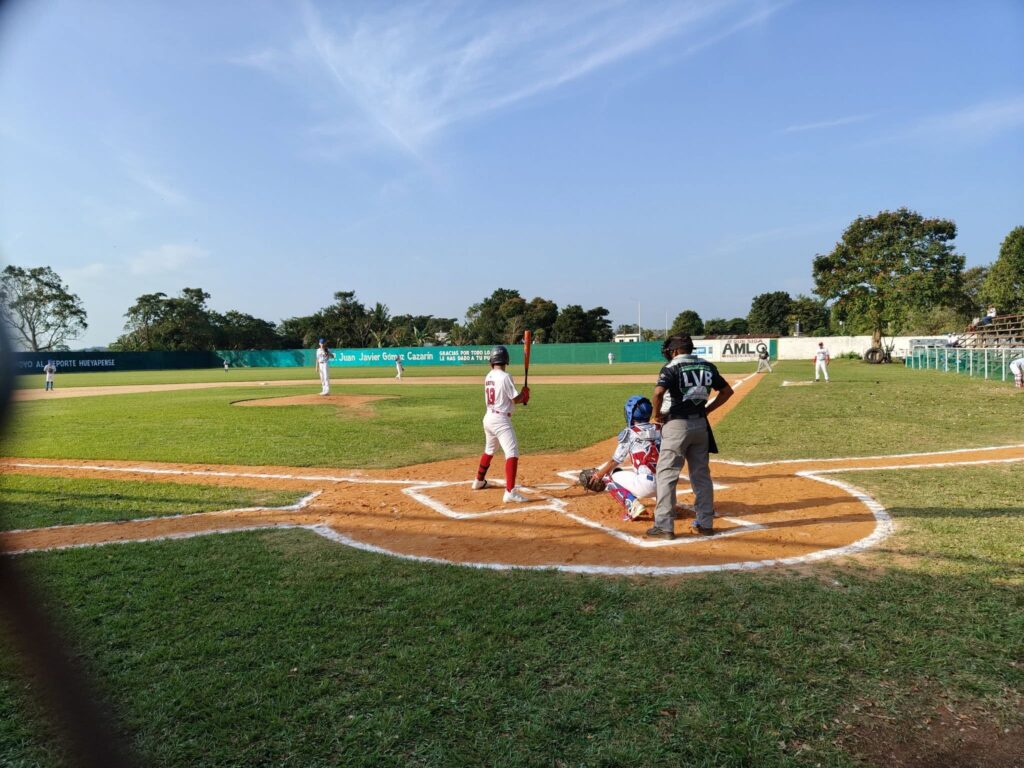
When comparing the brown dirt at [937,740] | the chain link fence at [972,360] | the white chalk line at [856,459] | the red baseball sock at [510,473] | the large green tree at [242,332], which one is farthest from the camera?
the large green tree at [242,332]

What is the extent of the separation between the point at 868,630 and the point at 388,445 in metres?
9.32

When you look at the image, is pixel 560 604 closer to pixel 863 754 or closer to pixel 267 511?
pixel 863 754

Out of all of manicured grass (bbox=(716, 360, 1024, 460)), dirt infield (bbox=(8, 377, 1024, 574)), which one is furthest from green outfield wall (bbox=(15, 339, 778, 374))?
dirt infield (bbox=(8, 377, 1024, 574))

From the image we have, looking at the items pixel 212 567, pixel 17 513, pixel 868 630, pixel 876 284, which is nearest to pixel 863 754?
pixel 868 630

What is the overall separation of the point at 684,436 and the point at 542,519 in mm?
1727

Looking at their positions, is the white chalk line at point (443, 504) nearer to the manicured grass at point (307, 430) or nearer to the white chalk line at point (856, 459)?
the manicured grass at point (307, 430)

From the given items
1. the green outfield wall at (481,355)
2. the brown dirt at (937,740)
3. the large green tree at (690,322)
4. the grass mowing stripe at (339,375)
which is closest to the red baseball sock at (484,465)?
the brown dirt at (937,740)

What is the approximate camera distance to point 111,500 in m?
7.90

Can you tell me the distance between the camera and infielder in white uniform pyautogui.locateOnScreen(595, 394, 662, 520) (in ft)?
21.9

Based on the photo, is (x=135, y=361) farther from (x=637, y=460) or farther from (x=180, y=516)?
(x=637, y=460)

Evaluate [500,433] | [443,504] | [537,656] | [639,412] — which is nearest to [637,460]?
[639,412]

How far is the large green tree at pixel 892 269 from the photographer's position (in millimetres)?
42062

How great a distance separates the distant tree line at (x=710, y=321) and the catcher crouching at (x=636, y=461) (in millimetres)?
5062

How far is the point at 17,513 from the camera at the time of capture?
7.25m
